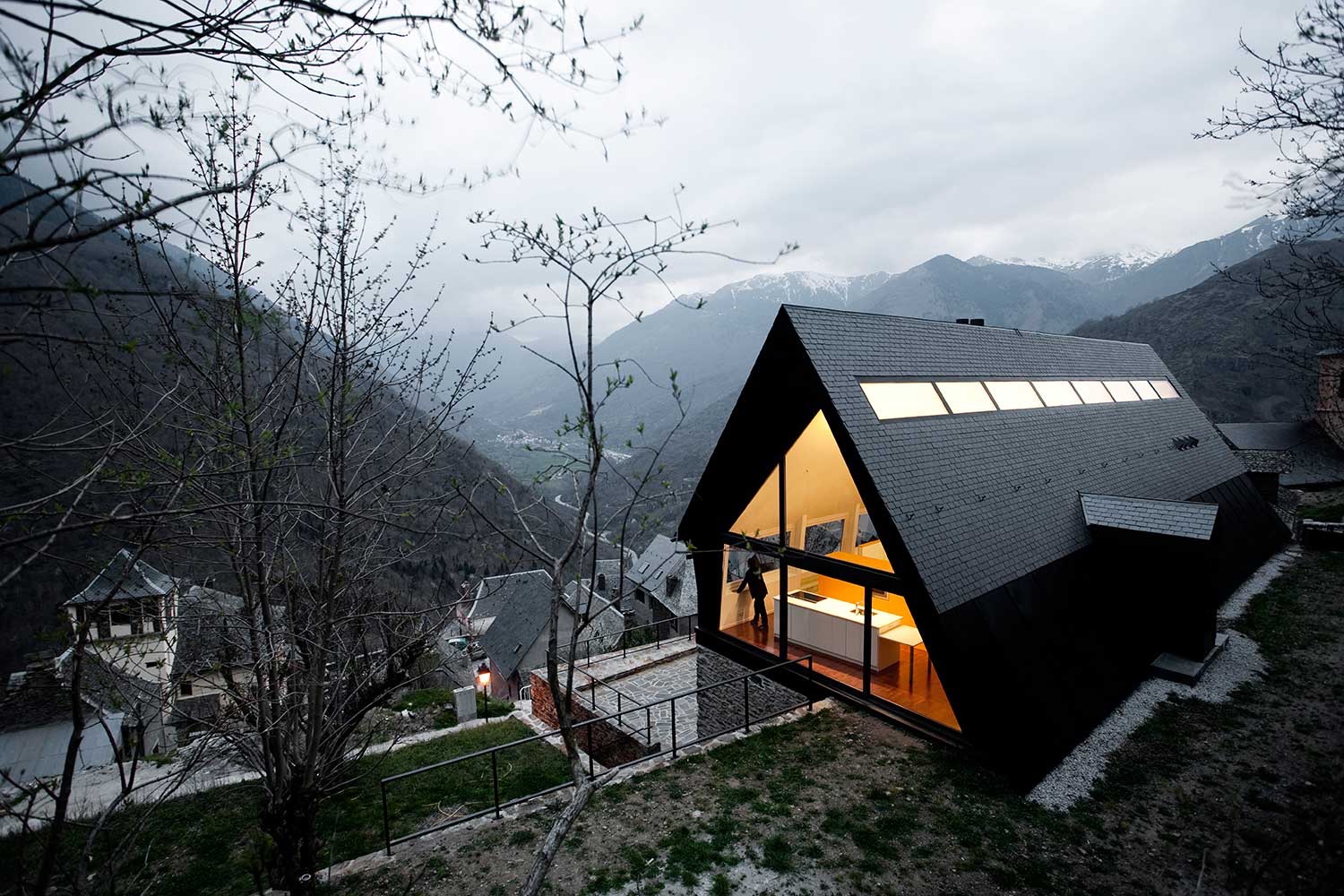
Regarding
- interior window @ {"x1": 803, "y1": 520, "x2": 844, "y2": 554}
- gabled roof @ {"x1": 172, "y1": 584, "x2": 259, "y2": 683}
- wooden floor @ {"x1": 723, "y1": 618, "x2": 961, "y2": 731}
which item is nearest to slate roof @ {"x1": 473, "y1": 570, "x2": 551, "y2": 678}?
interior window @ {"x1": 803, "y1": 520, "x2": 844, "y2": 554}

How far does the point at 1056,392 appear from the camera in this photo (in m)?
11.5

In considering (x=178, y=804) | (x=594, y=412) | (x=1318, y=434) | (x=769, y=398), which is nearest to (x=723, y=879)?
(x=594, y=412)

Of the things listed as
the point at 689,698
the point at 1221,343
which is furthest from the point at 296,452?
the point at 1221,343

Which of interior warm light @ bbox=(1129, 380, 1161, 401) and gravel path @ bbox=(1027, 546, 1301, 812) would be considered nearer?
gravel path @ bbox=(1027, 546, 1301, 812)

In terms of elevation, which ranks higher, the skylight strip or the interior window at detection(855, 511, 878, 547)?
the skylight strip

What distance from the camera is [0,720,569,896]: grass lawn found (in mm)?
6684

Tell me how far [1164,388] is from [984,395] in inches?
404

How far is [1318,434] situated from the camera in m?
27.0

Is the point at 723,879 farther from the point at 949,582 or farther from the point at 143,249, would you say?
the point at 143,249

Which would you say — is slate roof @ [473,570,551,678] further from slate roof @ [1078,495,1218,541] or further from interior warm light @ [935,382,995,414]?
slate roof @ [1078,495,1218,541]

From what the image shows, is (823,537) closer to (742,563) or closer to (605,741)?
(742,563)

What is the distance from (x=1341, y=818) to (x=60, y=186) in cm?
1001

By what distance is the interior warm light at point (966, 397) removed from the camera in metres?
9.10

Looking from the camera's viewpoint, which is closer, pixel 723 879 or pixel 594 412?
pixel 594 412
